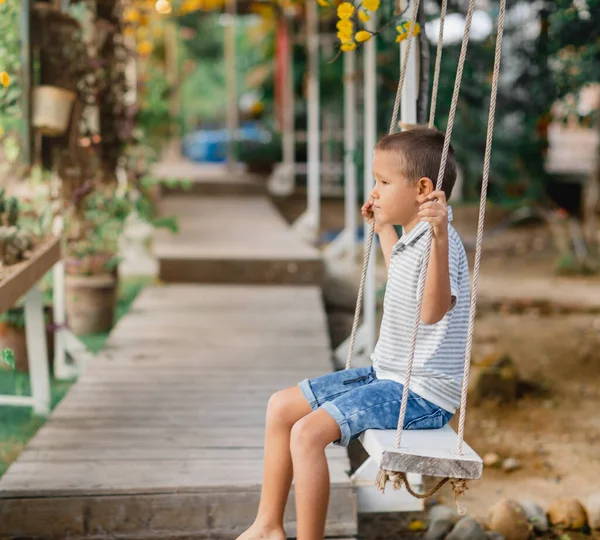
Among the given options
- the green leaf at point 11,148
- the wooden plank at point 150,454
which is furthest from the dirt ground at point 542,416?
the green leaf at point 11,148

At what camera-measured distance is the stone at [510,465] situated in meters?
3.55

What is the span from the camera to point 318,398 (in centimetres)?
224

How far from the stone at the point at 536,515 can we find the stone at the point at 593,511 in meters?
0.16

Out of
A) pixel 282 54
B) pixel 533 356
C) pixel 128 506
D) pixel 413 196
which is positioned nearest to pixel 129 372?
pixel 128 506

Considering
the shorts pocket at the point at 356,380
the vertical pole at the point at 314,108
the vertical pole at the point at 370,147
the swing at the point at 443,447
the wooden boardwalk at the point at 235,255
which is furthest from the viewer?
the vertical pole at the point at 314,108

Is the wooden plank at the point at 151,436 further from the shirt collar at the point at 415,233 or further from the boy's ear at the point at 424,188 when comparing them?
the boy's ear at the point at 424,188

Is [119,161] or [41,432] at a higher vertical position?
[119,161]

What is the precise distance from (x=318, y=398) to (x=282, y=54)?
820cm

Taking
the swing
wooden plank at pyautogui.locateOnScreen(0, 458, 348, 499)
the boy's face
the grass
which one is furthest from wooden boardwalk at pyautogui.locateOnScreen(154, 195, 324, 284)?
the swing

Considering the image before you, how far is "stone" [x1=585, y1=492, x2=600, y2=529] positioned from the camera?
2.97 m

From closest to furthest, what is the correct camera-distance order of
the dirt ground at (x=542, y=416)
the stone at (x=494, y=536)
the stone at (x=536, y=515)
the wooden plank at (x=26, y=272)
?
the wooden plank at (x=26, y=272), the stone at (x=494, y=536), the stone at (x=536, y=515), the dirt ground at (x=542, y=416)

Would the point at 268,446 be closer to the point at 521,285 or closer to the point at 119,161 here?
the point at 119,161

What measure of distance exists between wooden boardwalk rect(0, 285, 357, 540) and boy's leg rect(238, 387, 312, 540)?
15.2 inches

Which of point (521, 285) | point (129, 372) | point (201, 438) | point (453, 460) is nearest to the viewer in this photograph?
point (453, 460)
